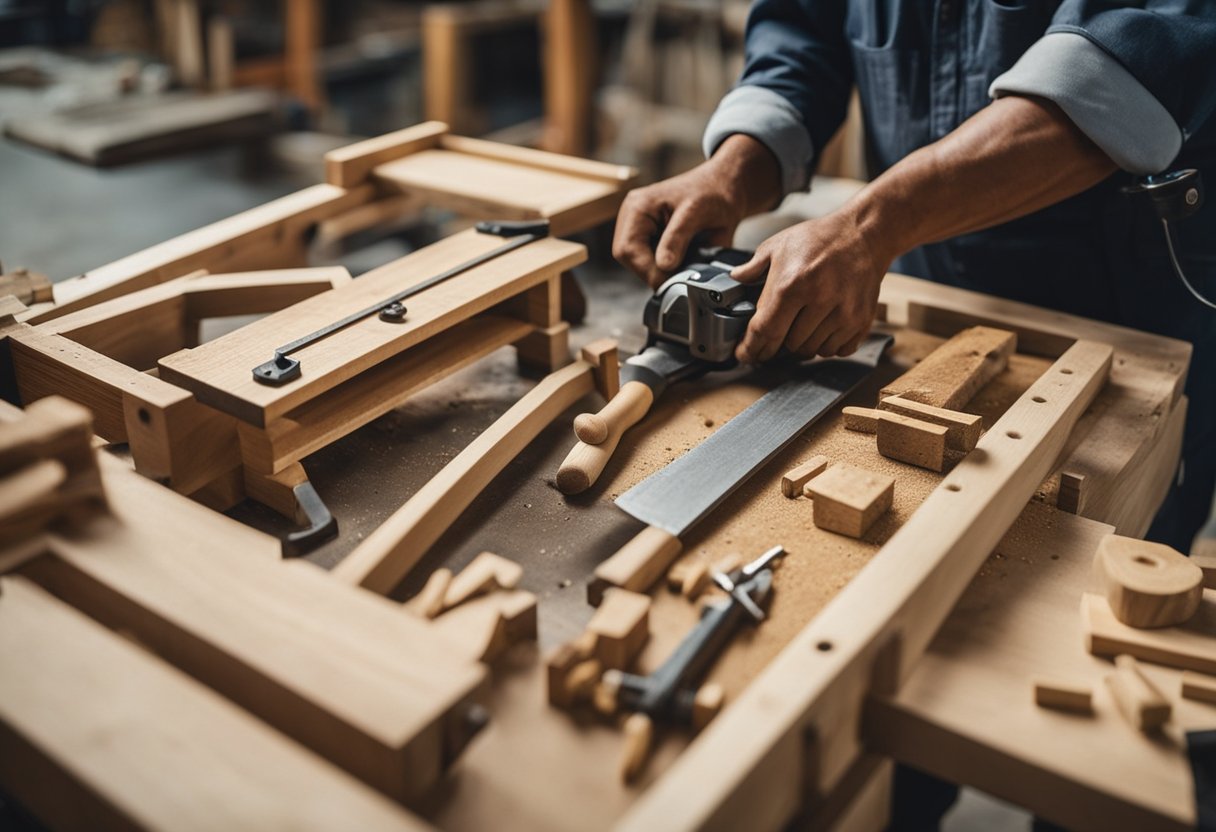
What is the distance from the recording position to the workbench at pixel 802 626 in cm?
79

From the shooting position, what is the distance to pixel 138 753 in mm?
731

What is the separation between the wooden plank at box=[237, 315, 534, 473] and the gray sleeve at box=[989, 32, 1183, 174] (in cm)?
75

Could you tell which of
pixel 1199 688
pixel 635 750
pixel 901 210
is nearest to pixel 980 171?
pixel 901 210

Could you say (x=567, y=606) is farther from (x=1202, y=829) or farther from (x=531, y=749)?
(x=1202, y=829)

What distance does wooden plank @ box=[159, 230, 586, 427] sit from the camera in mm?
1101

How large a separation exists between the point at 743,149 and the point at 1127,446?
2.52ft

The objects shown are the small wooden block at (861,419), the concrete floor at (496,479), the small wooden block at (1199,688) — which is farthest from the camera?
the small wooden block at (861,419)

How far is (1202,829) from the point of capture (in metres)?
0.90

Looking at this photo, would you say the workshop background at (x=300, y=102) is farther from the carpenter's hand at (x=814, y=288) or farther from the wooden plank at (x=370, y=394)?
the carpenter's hand at (x=814, y=288)

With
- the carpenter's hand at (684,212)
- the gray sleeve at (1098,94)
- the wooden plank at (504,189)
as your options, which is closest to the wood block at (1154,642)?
the gray sleeve at (1098,94)

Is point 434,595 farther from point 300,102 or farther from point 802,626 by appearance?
point 300,102

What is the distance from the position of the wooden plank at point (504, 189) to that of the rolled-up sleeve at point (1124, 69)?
0.64m

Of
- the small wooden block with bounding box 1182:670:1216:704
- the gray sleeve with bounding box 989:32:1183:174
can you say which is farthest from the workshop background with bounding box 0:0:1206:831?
the small wooden block with bounding box 1182:670:1216:704

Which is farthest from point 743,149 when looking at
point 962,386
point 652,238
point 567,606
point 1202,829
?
point 1202,829
